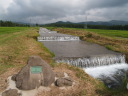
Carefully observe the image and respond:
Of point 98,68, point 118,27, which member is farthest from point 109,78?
point 118,27

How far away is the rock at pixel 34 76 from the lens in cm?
508

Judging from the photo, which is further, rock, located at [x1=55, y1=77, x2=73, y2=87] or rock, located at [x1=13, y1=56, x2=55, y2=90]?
rock, located at [x1=55, y1=77, x2=73, y2=87]

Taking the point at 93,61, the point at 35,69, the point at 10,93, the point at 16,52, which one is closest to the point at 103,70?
the point at 93,61

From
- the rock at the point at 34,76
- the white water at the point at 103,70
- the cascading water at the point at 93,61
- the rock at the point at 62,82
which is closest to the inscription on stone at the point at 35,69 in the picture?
the rock at the point at 34,76

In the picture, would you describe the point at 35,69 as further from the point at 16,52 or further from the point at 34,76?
the point at 16,52

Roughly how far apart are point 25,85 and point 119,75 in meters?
7.42

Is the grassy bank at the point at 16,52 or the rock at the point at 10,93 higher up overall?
the grassy bank at the point at 16,52

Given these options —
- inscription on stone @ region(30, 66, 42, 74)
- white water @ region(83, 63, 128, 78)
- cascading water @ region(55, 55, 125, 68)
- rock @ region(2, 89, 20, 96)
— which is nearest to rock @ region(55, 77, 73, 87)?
inscription on stone @ region(30, 66, 42, 74)

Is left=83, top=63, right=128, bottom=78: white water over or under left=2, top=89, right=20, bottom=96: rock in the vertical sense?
under

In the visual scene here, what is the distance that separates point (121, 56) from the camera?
523 inches

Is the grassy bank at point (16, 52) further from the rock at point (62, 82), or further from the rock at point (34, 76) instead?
the rock at point (62, 82)

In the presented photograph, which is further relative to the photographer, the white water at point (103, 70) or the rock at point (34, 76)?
the white water at point (103, 70)

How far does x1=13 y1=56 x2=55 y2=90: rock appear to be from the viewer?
5078 millimetres

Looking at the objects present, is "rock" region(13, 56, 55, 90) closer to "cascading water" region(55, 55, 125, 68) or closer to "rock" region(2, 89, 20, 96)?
"rock" region(2, 89, 20, 96)
